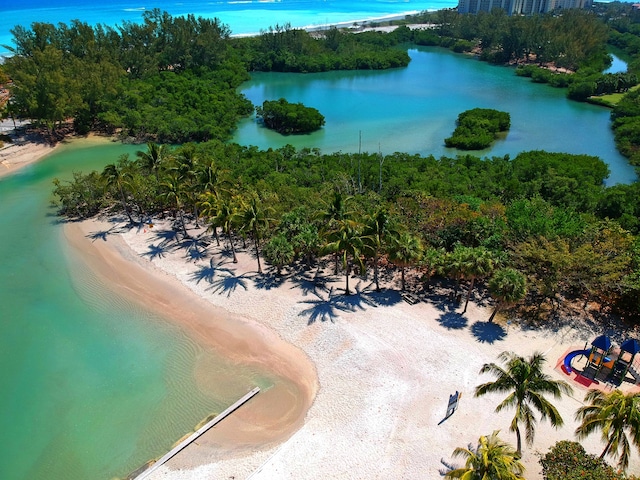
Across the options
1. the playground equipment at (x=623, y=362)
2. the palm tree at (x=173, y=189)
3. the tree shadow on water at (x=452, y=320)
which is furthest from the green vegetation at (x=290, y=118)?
the playground equipment at (x=623, y=362)

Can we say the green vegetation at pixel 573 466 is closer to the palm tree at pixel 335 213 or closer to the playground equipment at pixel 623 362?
the playground equipment at pixel 623 362

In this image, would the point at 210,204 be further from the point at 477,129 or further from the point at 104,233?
the point at 477,129

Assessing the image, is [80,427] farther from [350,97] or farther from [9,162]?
[350,97]

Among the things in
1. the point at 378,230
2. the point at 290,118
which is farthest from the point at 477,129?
the point at 378,230

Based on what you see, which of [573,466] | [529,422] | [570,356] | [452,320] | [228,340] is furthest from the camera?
[452,320]

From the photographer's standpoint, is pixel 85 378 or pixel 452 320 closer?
pixel 85 378

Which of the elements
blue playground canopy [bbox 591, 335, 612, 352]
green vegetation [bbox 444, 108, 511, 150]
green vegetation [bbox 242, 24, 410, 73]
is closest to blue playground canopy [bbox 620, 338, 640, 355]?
blue playground canopy [bbox 591, 335, 612, 352]
